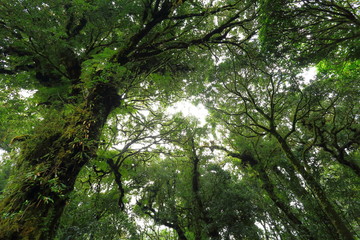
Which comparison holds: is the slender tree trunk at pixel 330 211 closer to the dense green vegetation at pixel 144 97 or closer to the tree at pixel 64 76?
the dense green vegetation at pixel 144 97

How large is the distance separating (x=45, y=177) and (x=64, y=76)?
368 cm

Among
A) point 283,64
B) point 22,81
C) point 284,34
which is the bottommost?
point 22,81

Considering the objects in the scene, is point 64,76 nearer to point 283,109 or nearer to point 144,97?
point 144,97

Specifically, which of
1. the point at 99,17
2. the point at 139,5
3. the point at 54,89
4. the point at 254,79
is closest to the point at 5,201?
the point at 54,89

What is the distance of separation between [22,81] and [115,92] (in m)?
3.20

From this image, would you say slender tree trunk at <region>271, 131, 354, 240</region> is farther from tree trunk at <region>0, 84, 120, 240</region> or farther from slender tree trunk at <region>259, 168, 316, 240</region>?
tree trunk at <region>0, 84, 120, 240</region>

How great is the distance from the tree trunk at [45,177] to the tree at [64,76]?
0.01 m

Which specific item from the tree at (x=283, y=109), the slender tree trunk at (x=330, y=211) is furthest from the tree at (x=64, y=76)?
the slender tree trunk at (x=330, y=211)

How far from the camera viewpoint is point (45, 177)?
2.47 metres

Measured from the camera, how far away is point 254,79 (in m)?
7.74

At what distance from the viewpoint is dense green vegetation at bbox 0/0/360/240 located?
3043mm

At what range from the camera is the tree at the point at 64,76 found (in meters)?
2.42

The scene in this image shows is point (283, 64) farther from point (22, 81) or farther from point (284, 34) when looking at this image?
point (22, 81)

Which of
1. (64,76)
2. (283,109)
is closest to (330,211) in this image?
(283,109)
